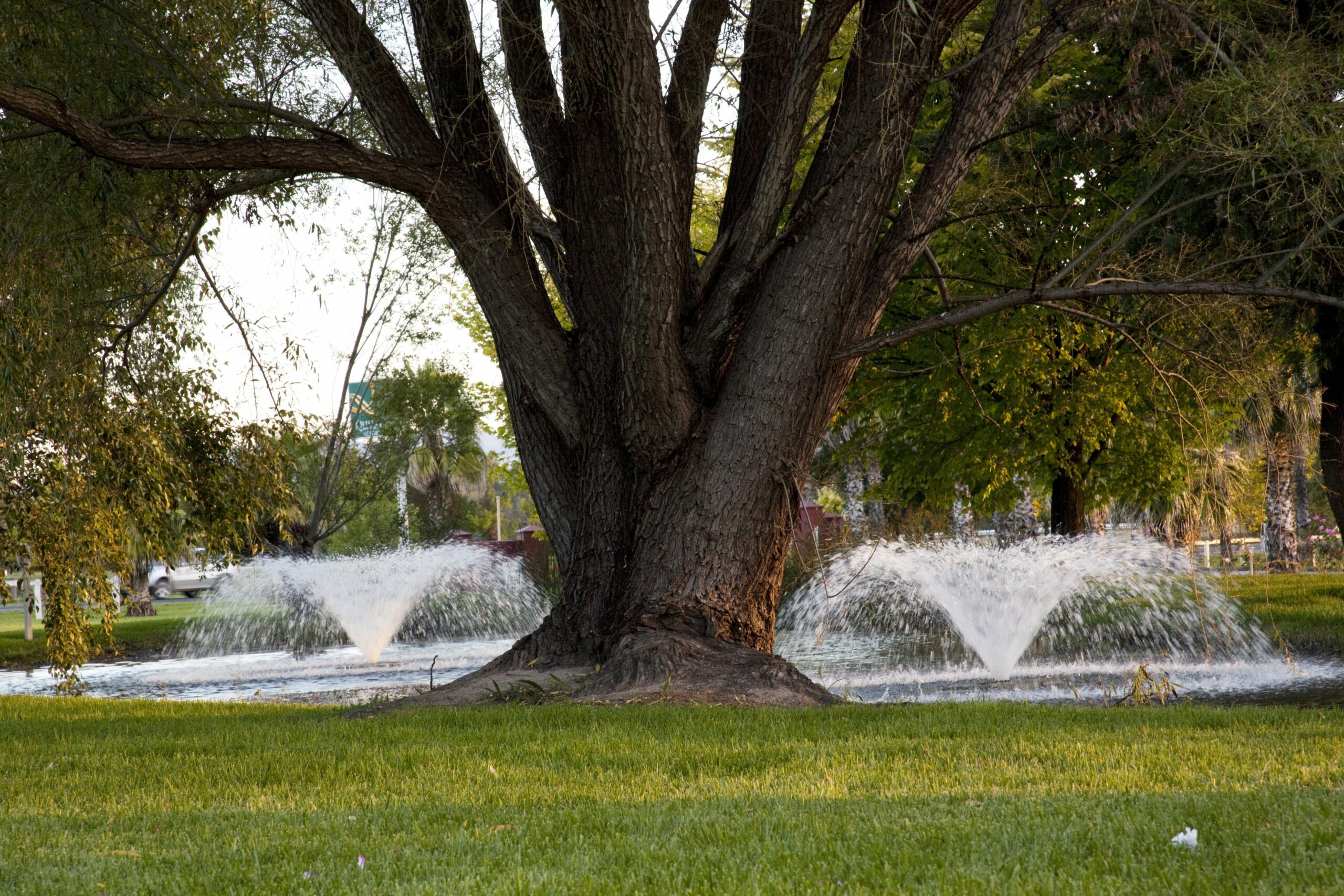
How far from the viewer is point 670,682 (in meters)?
7.53

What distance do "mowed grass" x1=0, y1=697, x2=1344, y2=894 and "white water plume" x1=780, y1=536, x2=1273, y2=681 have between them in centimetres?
535

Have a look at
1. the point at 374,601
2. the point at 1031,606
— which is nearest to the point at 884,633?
the point at 1031,606

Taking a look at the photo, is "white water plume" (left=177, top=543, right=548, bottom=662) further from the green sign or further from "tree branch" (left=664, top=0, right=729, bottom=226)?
"tree branch" (left=664, top=0, right=729, bottom=226)

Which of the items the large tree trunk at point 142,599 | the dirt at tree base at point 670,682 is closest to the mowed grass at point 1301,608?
the dirt at tree base at point 670,682

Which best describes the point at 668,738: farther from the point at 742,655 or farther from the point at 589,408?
the point at 589,408

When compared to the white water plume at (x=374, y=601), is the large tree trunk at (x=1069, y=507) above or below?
above

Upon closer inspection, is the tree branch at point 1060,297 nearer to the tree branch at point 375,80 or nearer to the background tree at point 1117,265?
the background tree at point 1117,265

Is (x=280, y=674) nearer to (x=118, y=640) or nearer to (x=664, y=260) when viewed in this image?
(x=118, y=640)

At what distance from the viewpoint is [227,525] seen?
10148mm

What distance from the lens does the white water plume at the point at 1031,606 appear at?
1309cm

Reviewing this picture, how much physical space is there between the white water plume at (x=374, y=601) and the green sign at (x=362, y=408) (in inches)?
140

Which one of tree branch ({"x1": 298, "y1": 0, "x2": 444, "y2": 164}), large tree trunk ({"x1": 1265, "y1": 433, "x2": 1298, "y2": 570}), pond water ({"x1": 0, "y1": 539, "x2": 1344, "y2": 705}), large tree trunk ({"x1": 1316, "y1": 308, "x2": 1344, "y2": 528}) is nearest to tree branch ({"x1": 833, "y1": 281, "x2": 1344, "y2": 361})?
pond water ({"x1": 0, "y1": 539, "x2": 1344, "y2": 705})

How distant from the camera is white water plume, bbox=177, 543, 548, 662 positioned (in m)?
17.9

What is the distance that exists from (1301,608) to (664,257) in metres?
12.9
